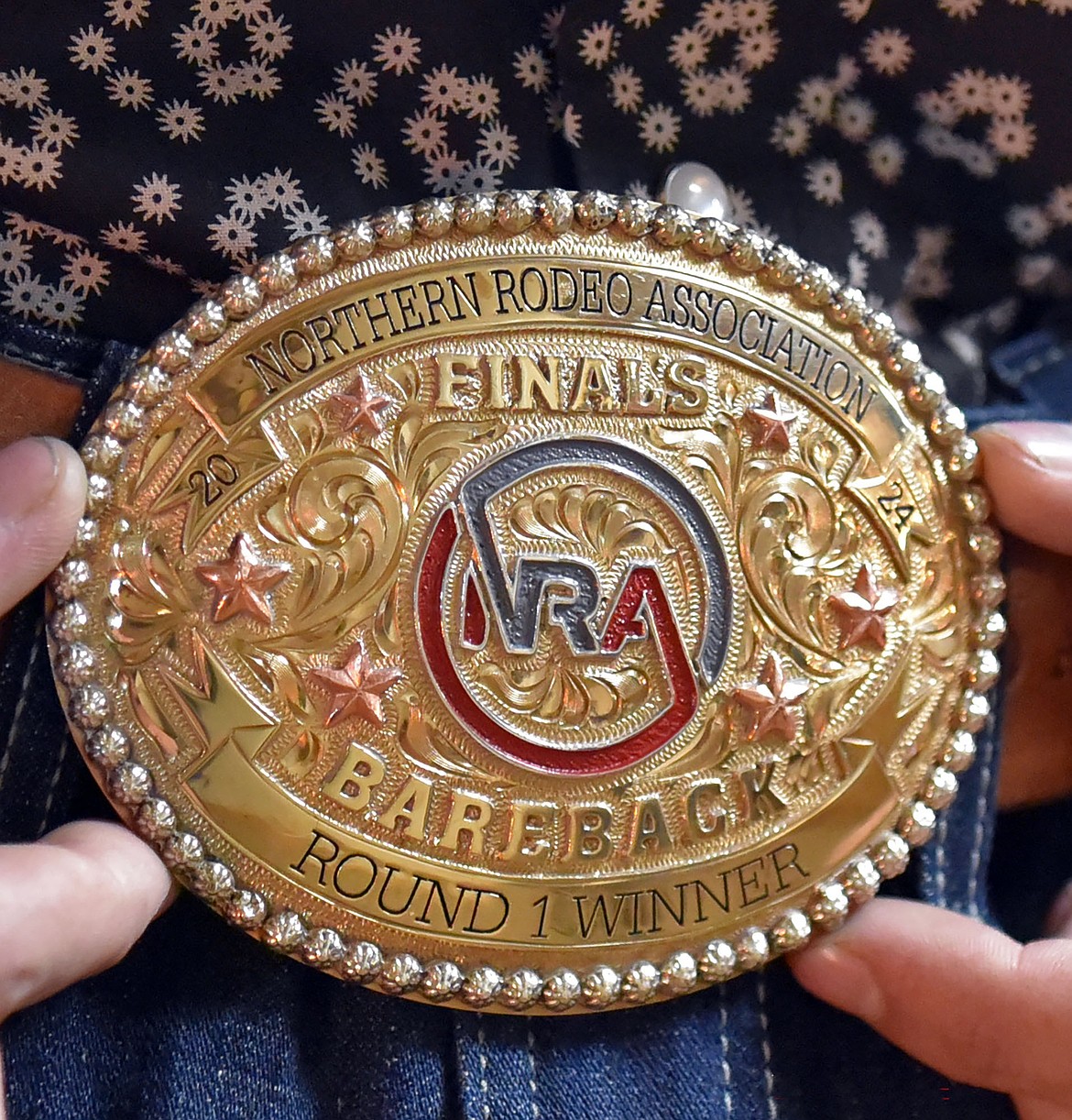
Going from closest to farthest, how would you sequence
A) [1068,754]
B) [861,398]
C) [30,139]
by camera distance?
1. [30,139]
2. [861,398]
3. [1068,754]

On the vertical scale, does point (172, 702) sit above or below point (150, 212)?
below

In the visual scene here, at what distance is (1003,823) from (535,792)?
1.94 ft

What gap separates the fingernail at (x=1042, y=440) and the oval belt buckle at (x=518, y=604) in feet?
0.31

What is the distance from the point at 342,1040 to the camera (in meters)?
0.76

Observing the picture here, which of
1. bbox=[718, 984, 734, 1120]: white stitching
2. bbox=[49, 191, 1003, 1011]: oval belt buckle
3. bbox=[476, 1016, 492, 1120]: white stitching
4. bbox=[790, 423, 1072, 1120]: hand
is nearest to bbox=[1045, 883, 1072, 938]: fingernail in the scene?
bbox=[790, 423, 1072, 1120]: hand

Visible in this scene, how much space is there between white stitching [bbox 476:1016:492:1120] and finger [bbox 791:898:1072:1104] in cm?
27

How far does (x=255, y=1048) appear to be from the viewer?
73cm

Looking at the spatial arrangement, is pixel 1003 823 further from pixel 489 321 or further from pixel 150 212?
pixel 150 212

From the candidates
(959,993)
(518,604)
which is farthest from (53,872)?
(959,993)

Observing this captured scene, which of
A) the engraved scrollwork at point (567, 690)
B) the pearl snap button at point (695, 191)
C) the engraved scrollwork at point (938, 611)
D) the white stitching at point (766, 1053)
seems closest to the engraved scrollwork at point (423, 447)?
the engraved scrollwork at point (567, 690)

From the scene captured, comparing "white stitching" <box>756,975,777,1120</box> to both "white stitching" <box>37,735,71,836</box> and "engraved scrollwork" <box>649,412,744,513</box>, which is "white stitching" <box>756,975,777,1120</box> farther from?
"white stitching" <box>37,735,71,836</box>

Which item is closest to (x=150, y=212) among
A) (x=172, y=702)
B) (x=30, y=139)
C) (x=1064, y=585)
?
(x=30, y=139)

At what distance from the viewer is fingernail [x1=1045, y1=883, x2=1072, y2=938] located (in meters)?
0.90

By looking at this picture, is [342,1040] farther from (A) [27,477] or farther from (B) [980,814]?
(B) [980,814]
